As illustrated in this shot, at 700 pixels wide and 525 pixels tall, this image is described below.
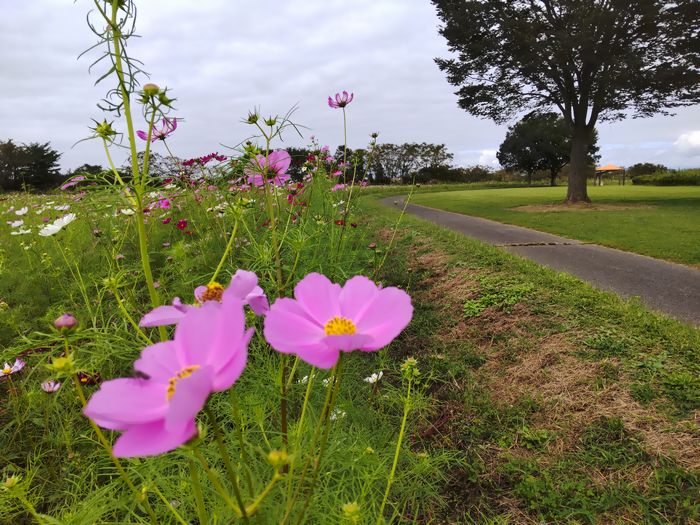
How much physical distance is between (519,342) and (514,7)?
12.2 meters

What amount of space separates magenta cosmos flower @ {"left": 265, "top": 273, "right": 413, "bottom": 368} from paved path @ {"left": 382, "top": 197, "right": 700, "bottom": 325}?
2.98 metres

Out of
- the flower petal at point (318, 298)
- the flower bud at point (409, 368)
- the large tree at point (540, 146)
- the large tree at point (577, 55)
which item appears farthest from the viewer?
the large tree at point (540, 146)

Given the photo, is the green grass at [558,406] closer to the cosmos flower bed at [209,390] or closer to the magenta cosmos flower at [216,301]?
the cosmos flower bed at [209,390]

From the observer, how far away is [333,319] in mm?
557

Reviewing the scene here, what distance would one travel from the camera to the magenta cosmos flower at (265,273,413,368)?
0.44 meters

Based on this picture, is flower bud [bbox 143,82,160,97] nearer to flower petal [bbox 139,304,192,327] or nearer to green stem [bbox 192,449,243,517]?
flower petal [bbox 139,304,192,327]

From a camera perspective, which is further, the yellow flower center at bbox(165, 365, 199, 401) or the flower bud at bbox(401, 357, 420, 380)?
the flower bud at bbox(401, 357, 420, 380)

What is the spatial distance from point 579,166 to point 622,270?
31.2ft

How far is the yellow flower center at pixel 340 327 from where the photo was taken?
1.72 ft

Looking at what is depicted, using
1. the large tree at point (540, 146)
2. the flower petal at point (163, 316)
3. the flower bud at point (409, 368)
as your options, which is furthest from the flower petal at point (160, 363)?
the large tree at point (540, 146)

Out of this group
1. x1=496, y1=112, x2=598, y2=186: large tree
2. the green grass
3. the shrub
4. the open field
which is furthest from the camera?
x1=496, y1=112, x2=598, y2=186: large tree

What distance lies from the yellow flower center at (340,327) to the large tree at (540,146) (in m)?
39.3

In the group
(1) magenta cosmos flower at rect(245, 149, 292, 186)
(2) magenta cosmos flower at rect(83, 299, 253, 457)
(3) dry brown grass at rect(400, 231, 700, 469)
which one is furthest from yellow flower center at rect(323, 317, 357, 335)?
(3) dry brown grass at rect(400, 231, 700, 469)

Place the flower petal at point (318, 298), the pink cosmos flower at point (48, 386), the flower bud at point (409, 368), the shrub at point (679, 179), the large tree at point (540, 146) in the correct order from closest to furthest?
the flower petal at point (318, 298)
the flower bud at point (409, 368)
the pink cosmos flower at point (48, 386)
the shrub at point (679, 179)
the large tree at point (540, 146)
